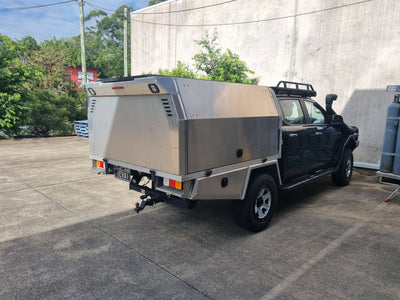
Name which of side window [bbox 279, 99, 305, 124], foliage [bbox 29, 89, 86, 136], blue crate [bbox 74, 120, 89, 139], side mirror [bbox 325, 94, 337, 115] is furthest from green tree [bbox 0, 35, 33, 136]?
side mirror [bbox 325, 94, 337, 115]

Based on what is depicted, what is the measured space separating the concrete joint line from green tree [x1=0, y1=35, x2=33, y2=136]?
1181 cm

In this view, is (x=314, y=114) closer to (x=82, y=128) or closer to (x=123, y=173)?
(x=123, y=173)

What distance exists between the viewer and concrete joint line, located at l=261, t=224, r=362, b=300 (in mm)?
2781

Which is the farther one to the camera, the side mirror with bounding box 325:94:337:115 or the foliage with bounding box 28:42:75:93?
the foliage with bounding box 28:42:75:93

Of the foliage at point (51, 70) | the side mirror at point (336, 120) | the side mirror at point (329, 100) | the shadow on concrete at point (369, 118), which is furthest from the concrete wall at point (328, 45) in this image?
the foliage at point (51, 70)

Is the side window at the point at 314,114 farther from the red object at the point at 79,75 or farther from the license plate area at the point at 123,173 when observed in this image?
the red object at the point at 79,75

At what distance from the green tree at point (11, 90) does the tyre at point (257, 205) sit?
1086 cm

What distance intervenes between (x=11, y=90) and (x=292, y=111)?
36.8 ft

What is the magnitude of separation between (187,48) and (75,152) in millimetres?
6866

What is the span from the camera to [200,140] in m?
3.23

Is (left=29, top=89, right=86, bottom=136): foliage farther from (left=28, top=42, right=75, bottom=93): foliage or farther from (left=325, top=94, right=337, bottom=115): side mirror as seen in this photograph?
(left=325, top=94, right=337, bottom=115): side mirror

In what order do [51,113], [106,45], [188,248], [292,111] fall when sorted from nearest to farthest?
[188,248]
[292,111]
[51,113]
[106,45]

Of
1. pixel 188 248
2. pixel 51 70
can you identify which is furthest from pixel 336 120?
pixel 51 70

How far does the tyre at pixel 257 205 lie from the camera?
382 cm
